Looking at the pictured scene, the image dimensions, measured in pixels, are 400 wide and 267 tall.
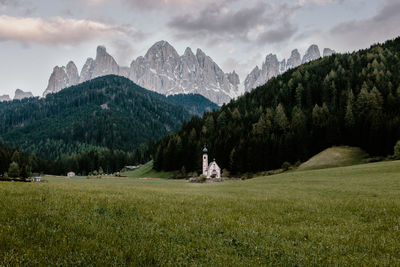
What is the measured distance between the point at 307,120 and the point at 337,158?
3143 cm

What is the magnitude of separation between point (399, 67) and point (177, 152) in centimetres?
12935

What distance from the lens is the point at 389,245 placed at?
8.41 m

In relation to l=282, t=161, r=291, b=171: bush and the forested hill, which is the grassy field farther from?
the forested hill

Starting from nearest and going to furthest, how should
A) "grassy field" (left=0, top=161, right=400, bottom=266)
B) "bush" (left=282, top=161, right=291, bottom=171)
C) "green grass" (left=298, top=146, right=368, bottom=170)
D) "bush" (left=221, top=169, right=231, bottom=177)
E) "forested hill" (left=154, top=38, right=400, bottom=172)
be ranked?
1. "grassy field" (left=0, top=161, right=400, bottom=266)
2. "green grass" (left=298, top=146, right=368, bottom=170)
3. "bush" (left=282, top=161, right=291, bottom=171)
4. "forested hill" (left=154, top=38, right=400, bottom=172)
5. "bush" (left=221, top=169, right=231, bottom=177)

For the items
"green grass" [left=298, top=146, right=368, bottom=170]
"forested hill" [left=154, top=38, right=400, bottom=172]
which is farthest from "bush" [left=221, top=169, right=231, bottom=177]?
"green grass" [left=298, top=146, right=368, bottom=170]

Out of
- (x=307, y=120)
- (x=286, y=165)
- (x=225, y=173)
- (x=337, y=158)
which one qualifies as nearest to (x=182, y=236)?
(x=286, y=165)

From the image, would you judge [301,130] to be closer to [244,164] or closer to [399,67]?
[244,164]

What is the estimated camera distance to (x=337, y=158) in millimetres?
81375

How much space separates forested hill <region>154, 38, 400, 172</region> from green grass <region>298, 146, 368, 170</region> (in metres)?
3.83

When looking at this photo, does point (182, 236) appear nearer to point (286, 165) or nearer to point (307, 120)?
point (286, 165)

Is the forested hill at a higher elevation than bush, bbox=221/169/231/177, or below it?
higher

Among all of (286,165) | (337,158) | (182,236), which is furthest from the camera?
(286,165)

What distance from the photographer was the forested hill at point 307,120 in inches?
3642

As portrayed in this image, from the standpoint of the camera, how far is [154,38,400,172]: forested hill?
9250cm
